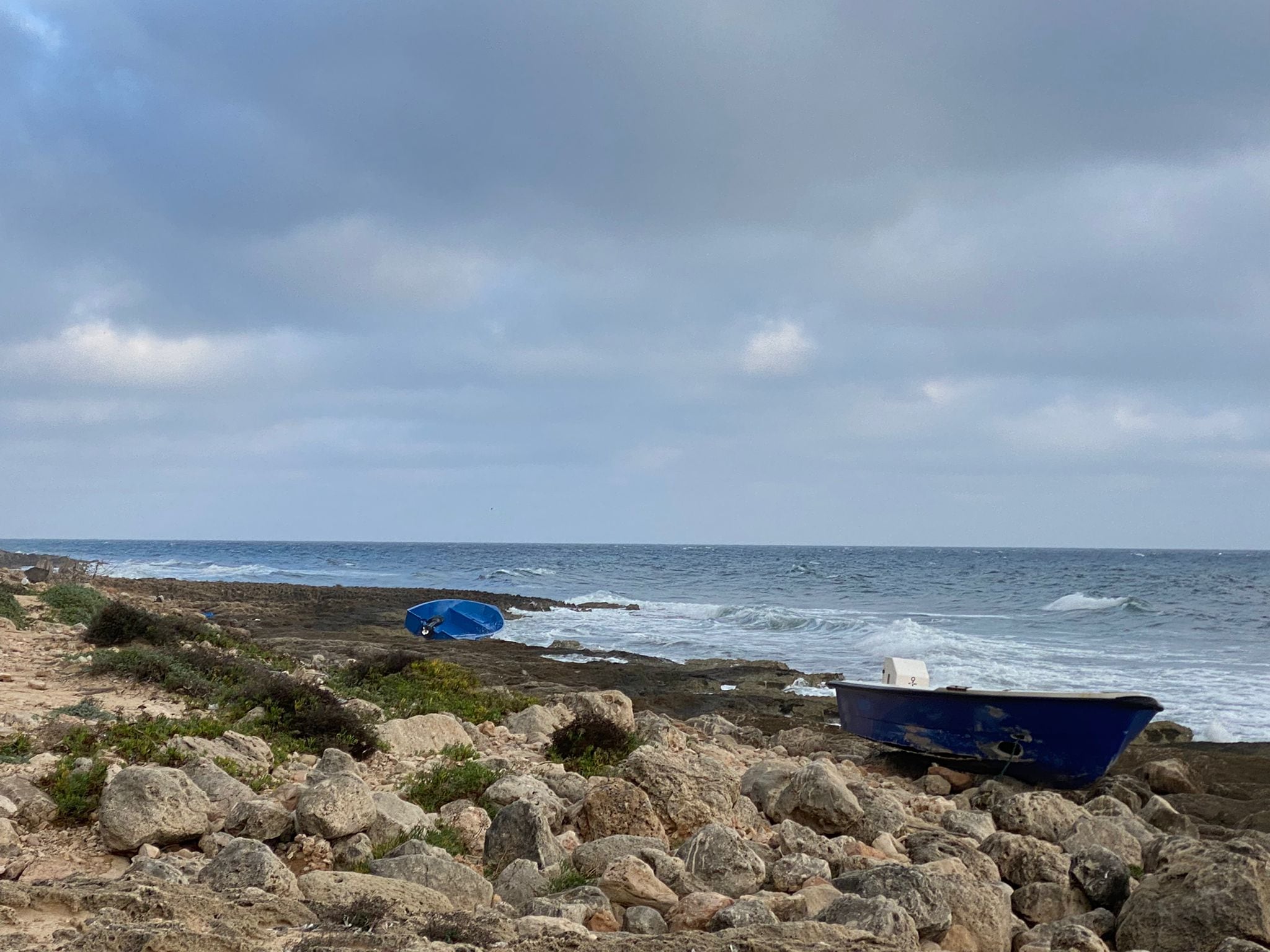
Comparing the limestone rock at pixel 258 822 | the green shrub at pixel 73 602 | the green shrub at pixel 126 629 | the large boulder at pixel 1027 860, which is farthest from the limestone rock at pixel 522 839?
the green shrub at pixel 73 602

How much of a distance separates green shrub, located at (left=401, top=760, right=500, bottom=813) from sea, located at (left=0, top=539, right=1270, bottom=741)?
1184cm

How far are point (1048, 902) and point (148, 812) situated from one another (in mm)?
5193

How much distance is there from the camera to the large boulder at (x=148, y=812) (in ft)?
17.2

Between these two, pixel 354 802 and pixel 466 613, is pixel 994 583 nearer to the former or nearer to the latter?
pixel 466 613

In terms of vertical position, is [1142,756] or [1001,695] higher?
[1001,695]

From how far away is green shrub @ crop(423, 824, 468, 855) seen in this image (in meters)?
5.89

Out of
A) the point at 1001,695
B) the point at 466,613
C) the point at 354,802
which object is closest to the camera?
the point at 354,802

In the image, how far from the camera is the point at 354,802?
5.59 m

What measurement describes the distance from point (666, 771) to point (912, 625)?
21692 millimetres

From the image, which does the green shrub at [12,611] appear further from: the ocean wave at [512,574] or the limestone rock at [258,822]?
the ocean wave at [512,574]

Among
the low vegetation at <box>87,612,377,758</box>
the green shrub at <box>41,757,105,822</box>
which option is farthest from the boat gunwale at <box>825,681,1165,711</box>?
the green shrub at <box>41,757,105,822</box>

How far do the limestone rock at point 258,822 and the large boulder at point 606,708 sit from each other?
4100mm

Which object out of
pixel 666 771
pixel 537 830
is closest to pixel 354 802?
pixel 537 830

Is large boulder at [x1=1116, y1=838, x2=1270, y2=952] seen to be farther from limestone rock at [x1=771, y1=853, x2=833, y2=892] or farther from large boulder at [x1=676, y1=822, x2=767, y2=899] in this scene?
large boulder at [x1=676, y1=822, x2=767, y2=899]
